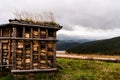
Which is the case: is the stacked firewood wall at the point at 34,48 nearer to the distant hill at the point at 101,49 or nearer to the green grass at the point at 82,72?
the green grass at the point at 82,72

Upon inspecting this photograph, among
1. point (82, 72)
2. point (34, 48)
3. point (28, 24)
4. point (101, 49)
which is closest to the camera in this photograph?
point (28, 24)

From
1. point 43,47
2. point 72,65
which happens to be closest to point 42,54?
point 43,47

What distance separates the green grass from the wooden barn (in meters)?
0.47

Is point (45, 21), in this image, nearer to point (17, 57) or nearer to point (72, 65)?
point (17, 57)

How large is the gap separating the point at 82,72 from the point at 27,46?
409 cm

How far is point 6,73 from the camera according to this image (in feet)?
47.1

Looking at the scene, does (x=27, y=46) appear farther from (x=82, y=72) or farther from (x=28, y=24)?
(x=82, y=72)

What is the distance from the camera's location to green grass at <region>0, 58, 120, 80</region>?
47.5 ft

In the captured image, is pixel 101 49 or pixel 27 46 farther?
pixel 101 49

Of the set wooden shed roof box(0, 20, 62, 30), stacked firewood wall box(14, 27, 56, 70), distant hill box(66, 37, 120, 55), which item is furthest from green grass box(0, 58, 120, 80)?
distant hill box(66, 37, 120, 55)

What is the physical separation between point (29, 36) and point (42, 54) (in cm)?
133

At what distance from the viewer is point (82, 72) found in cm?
1566

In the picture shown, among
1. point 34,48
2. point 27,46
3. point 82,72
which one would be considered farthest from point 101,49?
point 27,46

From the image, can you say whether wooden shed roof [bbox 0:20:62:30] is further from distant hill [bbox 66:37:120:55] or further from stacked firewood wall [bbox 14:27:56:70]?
distant hill [bbox 66:37:120:55]
